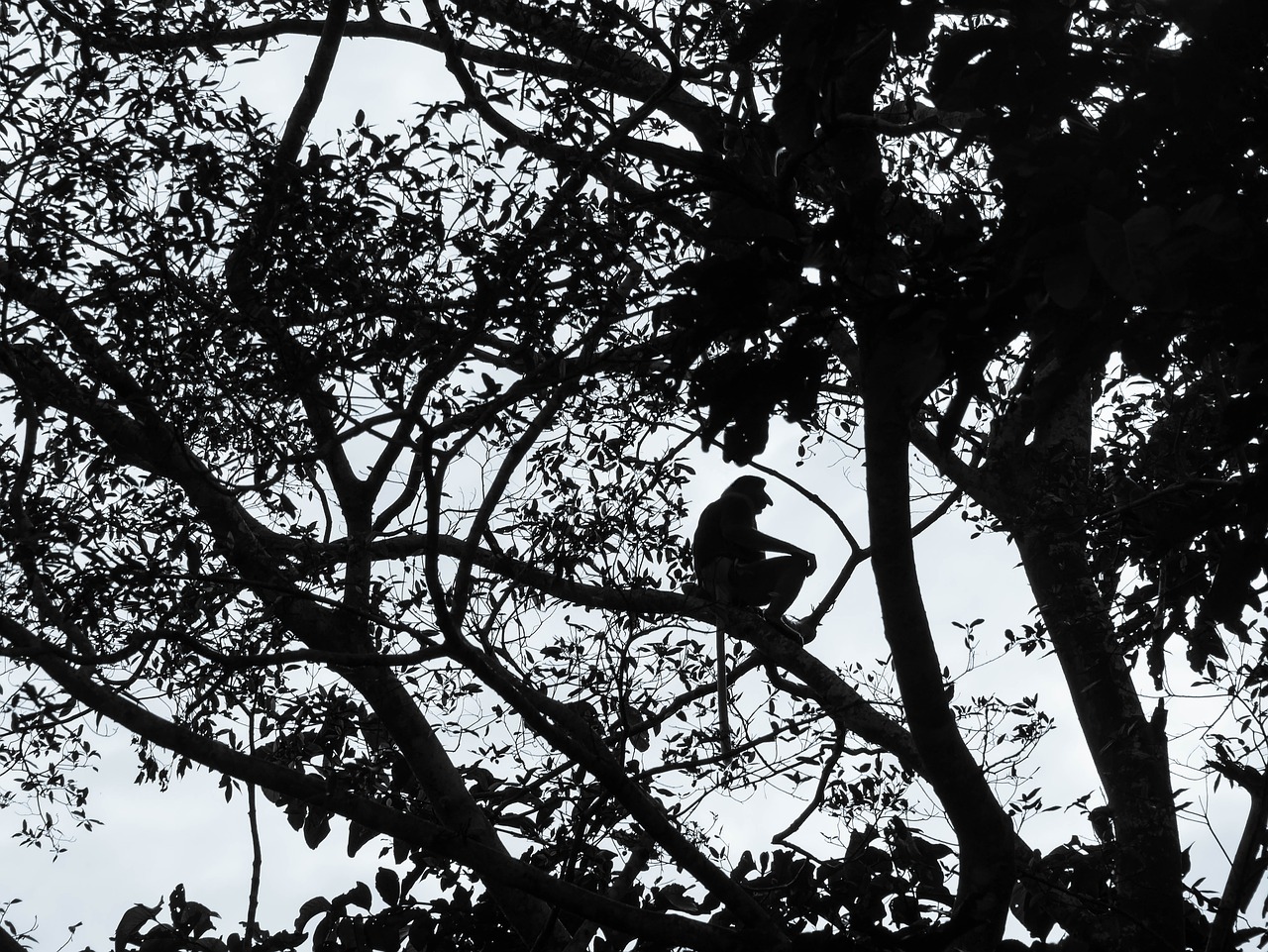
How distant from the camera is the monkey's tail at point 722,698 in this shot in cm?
547

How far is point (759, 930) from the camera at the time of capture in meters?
3.34

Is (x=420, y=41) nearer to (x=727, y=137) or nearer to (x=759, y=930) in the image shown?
(x=727, y=137)

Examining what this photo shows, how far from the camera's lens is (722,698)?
5.66m

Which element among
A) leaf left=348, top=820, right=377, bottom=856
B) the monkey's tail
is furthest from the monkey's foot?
leaf left=348, top=820, right=377, bottom=856

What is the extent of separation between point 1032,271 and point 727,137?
3.12 m

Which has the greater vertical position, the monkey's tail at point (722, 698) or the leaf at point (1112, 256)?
the monkey's tail at point (722, 698)

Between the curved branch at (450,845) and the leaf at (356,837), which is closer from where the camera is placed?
the curved branch at (450,845)

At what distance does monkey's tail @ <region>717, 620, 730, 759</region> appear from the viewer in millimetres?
5473

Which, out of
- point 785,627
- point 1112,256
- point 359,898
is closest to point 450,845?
point 359,898

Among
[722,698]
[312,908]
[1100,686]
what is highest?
[1100,686]

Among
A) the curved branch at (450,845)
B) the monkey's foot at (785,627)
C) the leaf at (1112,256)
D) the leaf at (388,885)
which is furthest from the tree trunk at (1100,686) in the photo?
the leaf at (1112,256)

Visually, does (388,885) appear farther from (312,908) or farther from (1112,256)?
(1112,256)

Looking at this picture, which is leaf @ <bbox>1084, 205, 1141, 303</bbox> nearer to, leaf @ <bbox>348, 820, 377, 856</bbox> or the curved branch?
the curved branch

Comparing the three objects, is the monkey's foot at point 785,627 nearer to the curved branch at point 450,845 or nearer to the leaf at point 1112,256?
the curved branch at point 450,845
